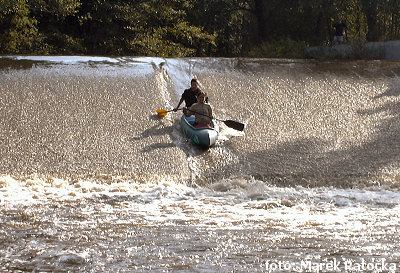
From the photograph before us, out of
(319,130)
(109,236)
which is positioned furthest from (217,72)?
(109,236)

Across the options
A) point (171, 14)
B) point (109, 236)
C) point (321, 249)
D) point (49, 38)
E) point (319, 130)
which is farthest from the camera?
point (171, 14)

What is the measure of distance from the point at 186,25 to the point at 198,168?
11.9 meters

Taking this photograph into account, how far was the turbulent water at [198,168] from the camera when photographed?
8.96m

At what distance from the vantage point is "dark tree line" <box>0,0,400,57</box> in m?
22.3

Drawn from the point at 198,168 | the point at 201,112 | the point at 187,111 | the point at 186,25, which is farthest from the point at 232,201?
the point at 186,25

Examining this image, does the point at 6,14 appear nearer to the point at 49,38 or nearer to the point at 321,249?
the point at 49,38

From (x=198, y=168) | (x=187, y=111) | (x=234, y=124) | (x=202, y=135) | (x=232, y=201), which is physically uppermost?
(x=187, y=111)

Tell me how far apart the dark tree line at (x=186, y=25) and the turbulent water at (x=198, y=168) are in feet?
16.0

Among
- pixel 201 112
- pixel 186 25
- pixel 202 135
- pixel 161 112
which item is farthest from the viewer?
pixel 186 25

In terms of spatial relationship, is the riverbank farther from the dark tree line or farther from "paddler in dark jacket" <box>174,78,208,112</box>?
"paddler in dark jacket" <box>174,78,208,112</box>

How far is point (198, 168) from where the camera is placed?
46.9 feet

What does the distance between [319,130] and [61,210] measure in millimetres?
6867

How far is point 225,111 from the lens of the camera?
1683 centimetres

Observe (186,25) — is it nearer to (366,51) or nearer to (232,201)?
(366,51)
